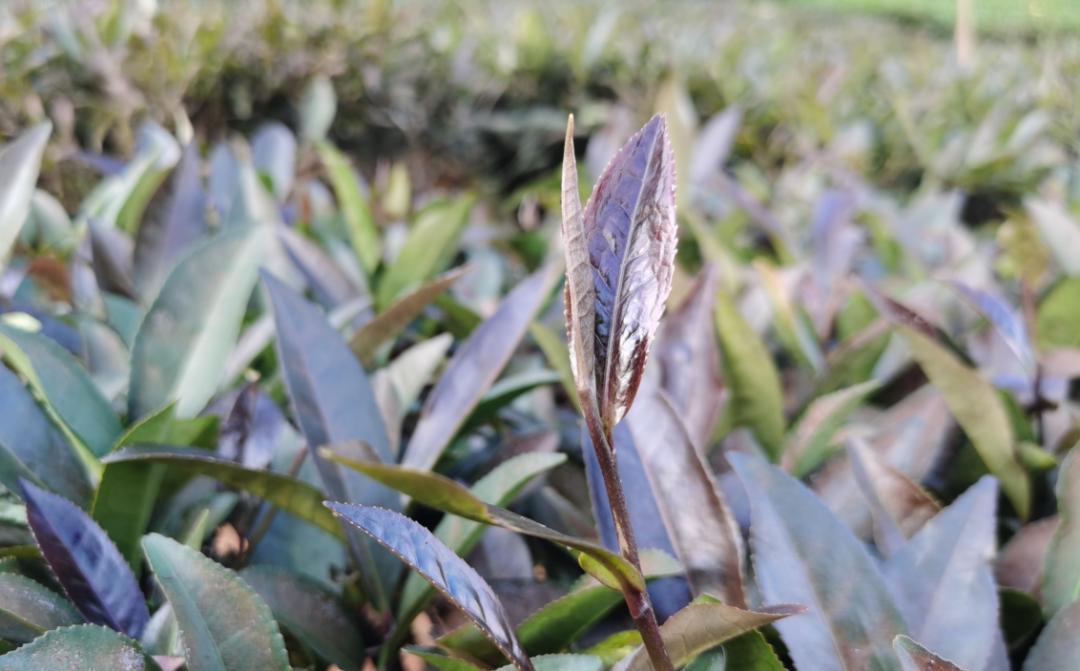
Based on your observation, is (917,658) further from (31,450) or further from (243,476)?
(31,450)

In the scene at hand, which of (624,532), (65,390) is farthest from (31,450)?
(624,532)

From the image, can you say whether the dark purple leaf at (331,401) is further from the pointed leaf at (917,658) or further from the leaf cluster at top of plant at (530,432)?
the pointed leaf at (917,658)

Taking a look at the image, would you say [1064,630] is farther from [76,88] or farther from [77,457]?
[76,88]

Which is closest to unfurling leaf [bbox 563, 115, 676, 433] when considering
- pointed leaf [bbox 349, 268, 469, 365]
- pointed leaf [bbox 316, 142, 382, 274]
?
pointed leaf [bbox 349, 268, 469, 365]

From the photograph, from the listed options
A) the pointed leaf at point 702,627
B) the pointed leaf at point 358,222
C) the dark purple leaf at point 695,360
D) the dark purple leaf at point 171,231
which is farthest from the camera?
the pointed leaf at point 358,222

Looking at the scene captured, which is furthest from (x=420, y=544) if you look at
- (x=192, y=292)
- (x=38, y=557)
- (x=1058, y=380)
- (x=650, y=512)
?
(x=1058, y=380)

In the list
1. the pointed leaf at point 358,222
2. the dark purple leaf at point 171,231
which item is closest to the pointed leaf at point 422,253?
the pointed leaf at point 358,222
